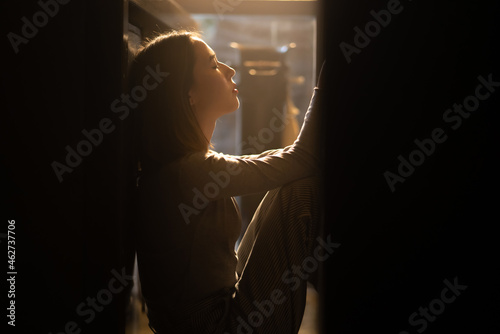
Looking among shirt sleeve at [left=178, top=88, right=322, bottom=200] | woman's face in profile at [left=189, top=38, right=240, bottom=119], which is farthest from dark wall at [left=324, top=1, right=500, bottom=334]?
woman's face in profile at [left=189, top=38, right=240, bottom=119]

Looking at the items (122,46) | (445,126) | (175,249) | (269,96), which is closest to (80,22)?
(122,46)

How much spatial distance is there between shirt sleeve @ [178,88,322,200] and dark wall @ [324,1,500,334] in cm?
9

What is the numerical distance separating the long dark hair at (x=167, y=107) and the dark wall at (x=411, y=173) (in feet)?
1.39

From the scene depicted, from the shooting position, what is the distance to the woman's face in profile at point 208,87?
4.33ft

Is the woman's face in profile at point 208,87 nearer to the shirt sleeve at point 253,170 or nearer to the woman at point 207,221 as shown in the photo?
the woman at point 207,221

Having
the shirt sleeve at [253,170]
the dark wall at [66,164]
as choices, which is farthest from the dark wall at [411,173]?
the dark wall at [66,164]

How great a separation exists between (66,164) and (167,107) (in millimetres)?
325

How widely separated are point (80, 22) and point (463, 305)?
124cm

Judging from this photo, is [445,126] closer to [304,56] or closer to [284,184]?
[284,184]

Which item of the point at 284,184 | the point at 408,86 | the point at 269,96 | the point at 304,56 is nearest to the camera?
the point at 408,86

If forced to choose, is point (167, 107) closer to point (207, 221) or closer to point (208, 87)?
point (208, 87)

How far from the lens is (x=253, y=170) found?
116 cm

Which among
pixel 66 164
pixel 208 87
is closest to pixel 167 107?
pixel 208 87

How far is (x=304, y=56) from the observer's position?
149 inches
